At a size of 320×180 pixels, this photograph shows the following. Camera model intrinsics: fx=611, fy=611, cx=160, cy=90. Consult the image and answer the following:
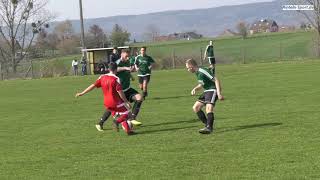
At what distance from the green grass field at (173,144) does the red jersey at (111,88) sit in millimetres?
721

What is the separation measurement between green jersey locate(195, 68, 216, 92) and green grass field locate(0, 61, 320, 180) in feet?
3.11

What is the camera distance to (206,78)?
12312 millimetres

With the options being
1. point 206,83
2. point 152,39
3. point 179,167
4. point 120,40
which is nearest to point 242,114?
point 206,83

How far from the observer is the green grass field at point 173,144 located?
8.74 meters

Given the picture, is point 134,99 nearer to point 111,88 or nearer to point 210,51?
point 111,88

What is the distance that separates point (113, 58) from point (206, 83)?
762 cm

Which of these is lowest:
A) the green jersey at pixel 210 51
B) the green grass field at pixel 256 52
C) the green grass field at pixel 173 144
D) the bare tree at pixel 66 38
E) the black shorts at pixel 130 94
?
the bare tree at pixel 66 38

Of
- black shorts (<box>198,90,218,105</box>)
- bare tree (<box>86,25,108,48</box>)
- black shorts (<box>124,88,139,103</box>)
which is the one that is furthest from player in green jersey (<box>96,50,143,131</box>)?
bare tree (<box>86,25,108,48</box>)

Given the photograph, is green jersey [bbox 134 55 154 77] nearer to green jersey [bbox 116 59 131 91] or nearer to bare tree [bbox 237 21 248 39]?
green jersey [bbox 116 59 131 91]

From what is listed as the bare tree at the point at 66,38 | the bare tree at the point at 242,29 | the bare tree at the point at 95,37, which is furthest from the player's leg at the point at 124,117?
the bare tree at the point at 242,29

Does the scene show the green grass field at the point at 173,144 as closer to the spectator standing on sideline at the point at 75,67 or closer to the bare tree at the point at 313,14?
the spectator standing on sideline at the point at 75,67

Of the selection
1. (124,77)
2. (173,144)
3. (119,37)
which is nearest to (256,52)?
(119,37)

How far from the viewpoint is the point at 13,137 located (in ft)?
43.7

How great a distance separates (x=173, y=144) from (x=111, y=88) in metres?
2.19
